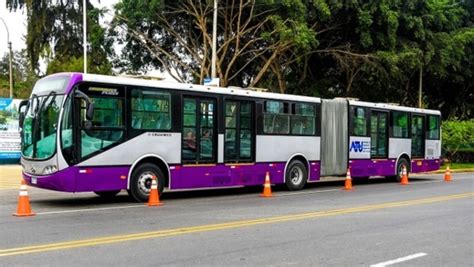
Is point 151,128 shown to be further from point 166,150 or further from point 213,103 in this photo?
point 213,103

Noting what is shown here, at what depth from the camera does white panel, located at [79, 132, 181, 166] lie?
13633 millimetres

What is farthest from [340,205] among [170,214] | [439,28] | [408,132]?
[439,28]

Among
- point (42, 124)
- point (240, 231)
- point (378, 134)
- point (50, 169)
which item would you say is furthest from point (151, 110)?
point (378, 134)

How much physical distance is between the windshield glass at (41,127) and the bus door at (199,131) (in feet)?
11.3

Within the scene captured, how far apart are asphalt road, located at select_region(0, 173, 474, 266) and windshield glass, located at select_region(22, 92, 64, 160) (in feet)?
4.29

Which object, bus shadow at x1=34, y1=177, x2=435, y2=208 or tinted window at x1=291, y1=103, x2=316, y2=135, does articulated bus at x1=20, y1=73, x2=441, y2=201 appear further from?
bus shadow at x1=34, y1=177, x2=435, y2=208

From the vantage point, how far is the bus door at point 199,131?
15.3 metres

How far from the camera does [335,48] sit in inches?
1240

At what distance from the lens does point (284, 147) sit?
18.0 m

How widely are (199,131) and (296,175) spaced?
14.9 feet

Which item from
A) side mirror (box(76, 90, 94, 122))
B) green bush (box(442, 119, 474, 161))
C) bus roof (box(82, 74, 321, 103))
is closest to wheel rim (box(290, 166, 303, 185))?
bus roof (box(82, 74, 321, 103))

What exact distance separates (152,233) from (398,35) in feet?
83.8

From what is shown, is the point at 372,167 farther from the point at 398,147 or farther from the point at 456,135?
the point at 456,135

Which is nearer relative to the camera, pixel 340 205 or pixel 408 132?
pixel 340 205
